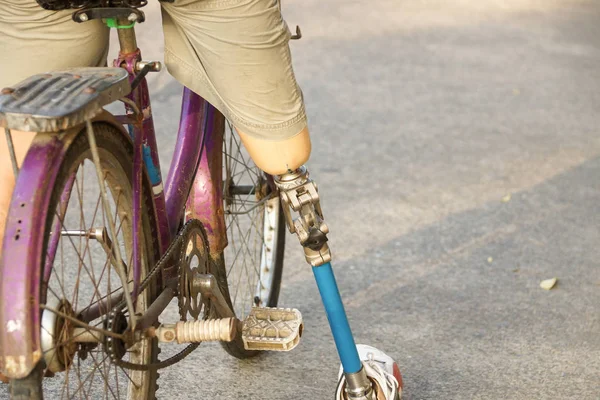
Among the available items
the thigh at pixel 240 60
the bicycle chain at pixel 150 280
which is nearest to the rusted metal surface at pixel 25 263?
the bicycle chain at pixel 150 280

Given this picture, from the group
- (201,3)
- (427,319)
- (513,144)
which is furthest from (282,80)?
(513,144)

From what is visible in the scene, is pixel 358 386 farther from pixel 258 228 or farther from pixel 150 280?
pixel 258 228

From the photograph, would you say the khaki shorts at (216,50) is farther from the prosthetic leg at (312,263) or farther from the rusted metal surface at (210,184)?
the rusted metal surface at (210,184)

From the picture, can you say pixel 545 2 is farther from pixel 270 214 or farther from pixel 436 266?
pixel 270 214

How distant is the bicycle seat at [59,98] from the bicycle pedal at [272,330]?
0.83 metres

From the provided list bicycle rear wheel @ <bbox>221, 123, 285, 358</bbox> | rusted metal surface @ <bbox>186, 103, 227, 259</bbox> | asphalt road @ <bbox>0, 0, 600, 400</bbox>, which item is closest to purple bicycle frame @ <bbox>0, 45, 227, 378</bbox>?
rusted metal surface @ <bbox>186, 103, 227, 259</bbox>

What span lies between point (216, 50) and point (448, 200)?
7.67 ft

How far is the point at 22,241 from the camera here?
1.48m

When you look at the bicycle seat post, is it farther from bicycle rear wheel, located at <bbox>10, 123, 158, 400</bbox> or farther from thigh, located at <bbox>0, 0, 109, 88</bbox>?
bicycle rear wheel, located at <bbox>10, 123, 158, 400</bbox>

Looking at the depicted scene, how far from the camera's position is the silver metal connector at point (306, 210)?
6.82ft

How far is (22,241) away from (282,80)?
0.72 metres

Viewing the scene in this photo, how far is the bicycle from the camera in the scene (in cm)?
149

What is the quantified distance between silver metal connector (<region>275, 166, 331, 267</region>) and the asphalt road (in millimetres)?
727

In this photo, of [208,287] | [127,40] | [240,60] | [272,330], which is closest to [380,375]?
[272,330]
